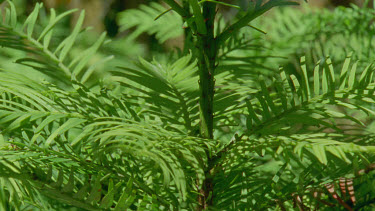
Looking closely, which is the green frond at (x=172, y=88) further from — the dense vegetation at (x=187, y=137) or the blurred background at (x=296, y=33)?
the blurred background at (x=296, y=33)

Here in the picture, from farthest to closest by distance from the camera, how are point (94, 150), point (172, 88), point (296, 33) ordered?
point (296, 33), point (172, 88), point (94, 150)

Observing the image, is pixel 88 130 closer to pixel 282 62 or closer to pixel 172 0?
pixel 172 0

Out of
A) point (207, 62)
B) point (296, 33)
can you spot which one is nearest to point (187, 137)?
point (207, 62)

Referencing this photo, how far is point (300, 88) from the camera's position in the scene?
36 centimetres

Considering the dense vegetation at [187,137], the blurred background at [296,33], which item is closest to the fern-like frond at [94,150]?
the dense vegetation at [187,137]

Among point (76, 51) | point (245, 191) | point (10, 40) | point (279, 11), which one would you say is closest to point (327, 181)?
point (245, 191)

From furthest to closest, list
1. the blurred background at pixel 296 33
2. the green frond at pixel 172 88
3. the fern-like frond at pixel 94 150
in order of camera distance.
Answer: the blurred background at pixel 296 33 < the green frond at pixel 172 88 < the fern-like frond at pixel 94 150

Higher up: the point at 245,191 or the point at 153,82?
the point at 153,82

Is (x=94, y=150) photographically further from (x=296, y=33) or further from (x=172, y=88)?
(x=296, y=33)

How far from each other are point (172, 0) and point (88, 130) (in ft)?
0.38

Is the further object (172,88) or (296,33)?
(296,33)

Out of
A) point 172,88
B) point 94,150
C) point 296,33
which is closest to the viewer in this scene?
point 94,150

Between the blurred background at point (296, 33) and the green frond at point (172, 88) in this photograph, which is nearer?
the green frond at point (172, 88)

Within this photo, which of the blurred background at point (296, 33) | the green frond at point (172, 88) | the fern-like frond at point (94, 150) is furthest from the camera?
the blurred background at point (296, 33)
